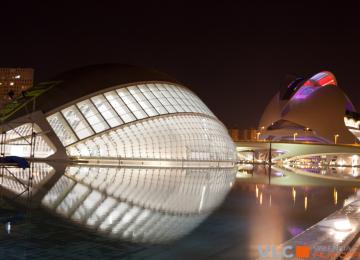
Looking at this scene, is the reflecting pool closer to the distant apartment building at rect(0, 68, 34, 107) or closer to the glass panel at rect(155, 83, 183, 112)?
the glass panel at rect(155, 83, 183, 112)

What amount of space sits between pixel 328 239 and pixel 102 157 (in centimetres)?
2964

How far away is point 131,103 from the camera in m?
38.8

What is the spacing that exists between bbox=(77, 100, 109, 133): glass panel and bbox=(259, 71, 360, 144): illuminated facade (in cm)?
5761

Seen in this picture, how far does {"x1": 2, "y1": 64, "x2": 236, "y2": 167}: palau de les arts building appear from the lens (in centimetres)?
3644

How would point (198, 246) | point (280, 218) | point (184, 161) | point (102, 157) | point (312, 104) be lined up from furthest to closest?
point (312, 104) → point (184, 161) → point (102, 157) → point (280, 218) → point (198, 246)

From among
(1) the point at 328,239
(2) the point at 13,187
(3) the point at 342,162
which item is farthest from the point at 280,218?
(3) the point at 342,162

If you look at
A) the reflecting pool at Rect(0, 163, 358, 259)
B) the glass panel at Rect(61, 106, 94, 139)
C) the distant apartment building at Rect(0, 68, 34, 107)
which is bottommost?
the reflecting pool at Rect(0, 163, 358, 259)

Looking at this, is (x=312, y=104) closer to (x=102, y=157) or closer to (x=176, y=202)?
(x=102, y=157)

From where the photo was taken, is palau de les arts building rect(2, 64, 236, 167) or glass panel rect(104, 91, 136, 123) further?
glass panel rect(104, 91, 136, 123)

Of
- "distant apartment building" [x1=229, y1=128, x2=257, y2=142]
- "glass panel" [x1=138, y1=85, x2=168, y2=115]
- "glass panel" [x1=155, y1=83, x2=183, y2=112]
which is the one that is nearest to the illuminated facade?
"distant apartment building" [x1=229, y1=128, x2=257, y2=142]

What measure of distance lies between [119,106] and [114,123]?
2.09 m

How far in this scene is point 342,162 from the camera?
9194 cm

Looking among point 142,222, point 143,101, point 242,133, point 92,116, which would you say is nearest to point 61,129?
point 92,116

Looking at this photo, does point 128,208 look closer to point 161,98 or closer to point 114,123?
point 114,123
